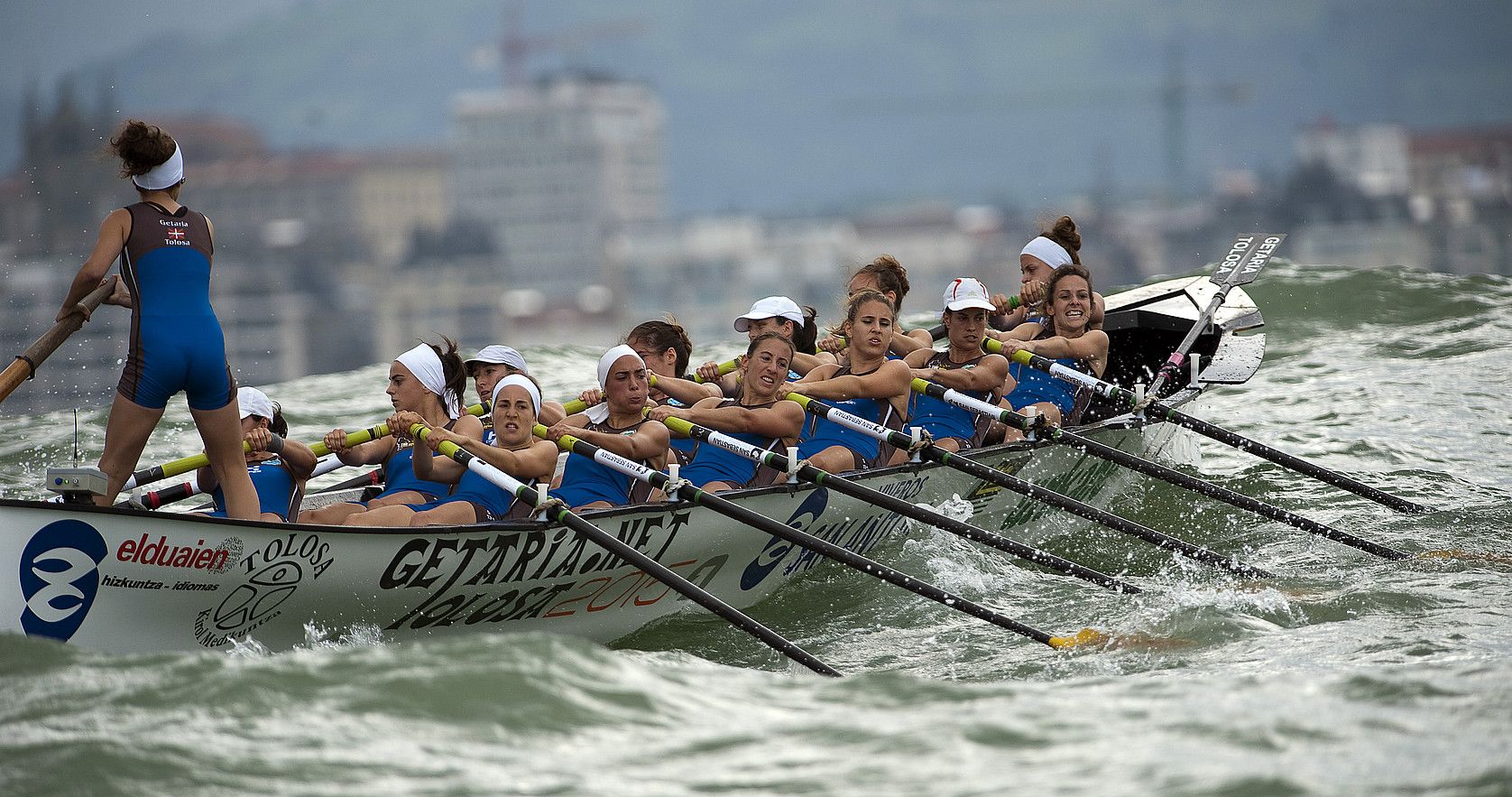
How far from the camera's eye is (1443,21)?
164750mm

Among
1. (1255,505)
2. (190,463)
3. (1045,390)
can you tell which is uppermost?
(190,463)

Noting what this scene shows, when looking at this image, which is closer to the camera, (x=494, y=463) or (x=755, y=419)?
(x=494, y=463)

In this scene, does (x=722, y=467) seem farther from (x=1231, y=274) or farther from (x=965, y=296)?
(x=1231, y=274)

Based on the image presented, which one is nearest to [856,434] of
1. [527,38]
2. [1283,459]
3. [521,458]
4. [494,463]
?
[521,458]

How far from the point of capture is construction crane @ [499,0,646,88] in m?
181

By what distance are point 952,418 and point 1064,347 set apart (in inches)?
36.7

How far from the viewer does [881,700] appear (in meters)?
5.83

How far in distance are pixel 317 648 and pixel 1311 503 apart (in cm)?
636

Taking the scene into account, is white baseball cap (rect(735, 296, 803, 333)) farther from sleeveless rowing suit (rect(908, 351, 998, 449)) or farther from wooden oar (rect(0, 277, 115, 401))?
wooden oar (rect(0, 277, 115, 401))

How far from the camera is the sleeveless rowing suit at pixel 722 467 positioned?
789cm

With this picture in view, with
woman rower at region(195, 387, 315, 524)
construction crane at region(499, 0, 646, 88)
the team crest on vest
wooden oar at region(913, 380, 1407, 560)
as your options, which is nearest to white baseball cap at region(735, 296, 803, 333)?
wooden oar at region(913, 380, 1407, 560)

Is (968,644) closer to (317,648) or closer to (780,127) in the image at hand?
(317,648)

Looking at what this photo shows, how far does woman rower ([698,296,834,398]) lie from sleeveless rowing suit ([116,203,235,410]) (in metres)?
2.95

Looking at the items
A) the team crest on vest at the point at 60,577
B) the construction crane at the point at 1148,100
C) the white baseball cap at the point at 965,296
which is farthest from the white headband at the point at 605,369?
the construction crane at the point at 1148,100
